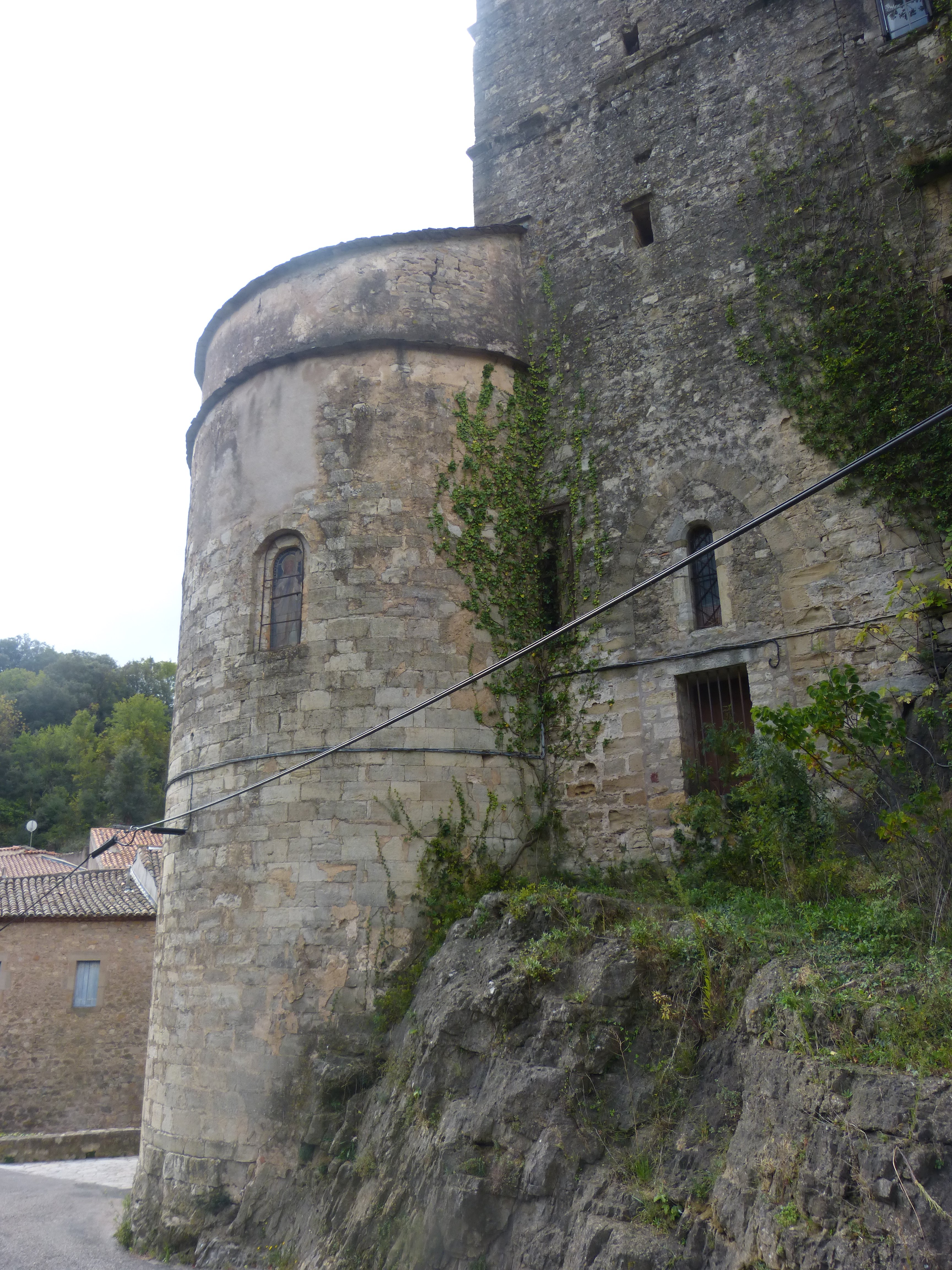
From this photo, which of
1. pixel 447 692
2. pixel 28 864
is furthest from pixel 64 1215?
pixel 28 864

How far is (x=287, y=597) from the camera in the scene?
10.3 m

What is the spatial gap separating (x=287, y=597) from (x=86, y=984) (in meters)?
13.5

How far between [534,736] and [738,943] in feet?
13.6

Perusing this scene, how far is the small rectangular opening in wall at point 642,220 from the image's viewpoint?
11.5 meters

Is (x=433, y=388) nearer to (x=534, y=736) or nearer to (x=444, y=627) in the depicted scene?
(x=444, y=627)

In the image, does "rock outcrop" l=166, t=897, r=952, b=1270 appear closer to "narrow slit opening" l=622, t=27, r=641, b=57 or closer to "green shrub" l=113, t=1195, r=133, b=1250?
"green shrub" l=113, t=1195, r=133, b=1250

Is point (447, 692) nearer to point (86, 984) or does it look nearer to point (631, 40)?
point (631, 40)

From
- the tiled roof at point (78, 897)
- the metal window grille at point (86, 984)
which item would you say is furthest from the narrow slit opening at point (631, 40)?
the metal window grille at point (86, 984)

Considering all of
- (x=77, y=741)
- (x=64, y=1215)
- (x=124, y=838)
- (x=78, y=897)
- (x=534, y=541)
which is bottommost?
(x=64, y=1215)

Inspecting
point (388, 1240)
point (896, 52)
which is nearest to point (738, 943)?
point (388, 1240)

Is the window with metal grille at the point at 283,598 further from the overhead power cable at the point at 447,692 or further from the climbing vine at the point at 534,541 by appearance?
the climbing vine at the point at 534,541

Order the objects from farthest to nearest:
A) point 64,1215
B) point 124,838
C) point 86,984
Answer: point 124,838
point 86,984
point 64,1215

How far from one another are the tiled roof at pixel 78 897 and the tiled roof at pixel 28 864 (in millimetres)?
1681

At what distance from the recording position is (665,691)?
9.66 meters
